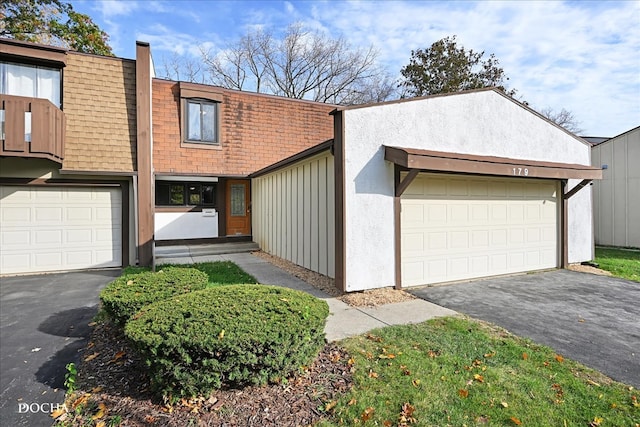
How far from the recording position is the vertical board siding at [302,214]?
267 inches

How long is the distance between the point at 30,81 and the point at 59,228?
3707 millimetres

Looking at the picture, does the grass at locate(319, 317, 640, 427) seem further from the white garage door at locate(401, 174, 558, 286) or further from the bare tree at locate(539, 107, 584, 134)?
the bare tree at locate(539, 107, 584, 134)

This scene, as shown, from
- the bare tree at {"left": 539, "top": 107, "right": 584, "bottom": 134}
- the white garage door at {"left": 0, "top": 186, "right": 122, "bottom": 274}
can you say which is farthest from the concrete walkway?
the bare tree at {"left": 539, "top": 107, "right": 584, "bottom": 134}

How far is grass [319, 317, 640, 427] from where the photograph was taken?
2555mm

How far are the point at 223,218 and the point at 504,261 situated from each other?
9275mm

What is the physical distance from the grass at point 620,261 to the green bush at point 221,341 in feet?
27.4

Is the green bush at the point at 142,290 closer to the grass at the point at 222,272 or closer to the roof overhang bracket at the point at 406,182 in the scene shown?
the grass at the point at 222,272

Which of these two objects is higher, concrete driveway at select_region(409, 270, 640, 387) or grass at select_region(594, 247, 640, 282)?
grass at select_region(594, 247, 640, 282)

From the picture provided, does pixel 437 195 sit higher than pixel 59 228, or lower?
higher

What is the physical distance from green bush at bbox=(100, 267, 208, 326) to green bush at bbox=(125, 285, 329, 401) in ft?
2.05

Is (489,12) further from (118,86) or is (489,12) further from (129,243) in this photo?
(129,243)

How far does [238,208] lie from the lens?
12906mm

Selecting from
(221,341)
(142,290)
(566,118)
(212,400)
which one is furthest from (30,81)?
(566,118)

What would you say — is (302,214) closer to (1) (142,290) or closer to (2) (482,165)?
(2) (482,165)
